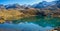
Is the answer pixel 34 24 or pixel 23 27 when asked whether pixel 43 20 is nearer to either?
pixel 34 24

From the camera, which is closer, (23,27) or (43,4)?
(23,27)

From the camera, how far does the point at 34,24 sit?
17.5 ft

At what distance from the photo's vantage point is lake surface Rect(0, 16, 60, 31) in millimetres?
5258

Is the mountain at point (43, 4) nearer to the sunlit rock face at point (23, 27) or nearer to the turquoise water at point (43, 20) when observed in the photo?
the turquoise water at point (43, 20)

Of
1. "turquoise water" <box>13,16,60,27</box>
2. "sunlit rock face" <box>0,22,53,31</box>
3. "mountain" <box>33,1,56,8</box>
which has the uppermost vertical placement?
"mountain" <box>33,1,56,8</box>

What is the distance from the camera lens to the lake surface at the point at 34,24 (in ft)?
17.3

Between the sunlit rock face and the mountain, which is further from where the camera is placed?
the mountain

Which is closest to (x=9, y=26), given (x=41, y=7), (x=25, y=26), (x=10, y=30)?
(x=10, y=30)

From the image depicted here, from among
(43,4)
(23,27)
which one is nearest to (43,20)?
(43,4)

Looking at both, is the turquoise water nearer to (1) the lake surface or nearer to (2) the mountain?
(1) the lake surface

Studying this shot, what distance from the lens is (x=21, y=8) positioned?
216 inches

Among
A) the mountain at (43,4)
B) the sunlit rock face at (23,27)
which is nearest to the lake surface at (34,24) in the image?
the sunlit rock face at (23,27)

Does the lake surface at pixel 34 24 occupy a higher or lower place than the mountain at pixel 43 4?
lower

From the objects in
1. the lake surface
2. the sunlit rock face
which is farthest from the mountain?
the sunlit rock face
